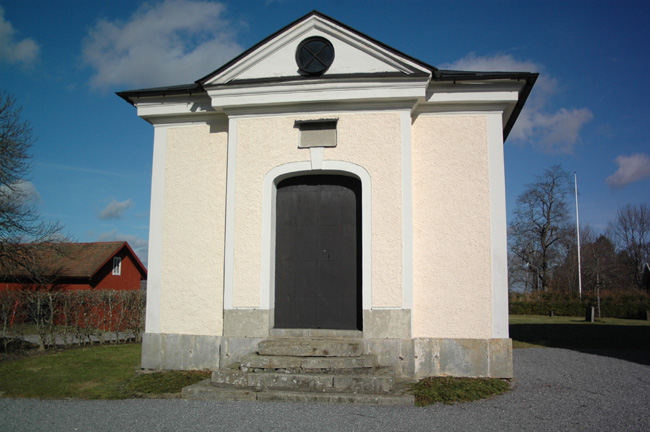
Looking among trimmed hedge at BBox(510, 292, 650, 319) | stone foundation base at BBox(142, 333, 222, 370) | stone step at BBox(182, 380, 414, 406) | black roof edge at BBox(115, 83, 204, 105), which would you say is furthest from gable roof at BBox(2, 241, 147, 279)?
trimmed hedge at BBox(510, 292, 650, 319)

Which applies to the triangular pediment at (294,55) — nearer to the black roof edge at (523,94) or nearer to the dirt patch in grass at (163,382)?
the black roof edge at (523,94)

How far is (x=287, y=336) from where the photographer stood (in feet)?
25.0

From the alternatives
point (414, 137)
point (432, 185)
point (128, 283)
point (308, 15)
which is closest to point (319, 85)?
point (308, 15)

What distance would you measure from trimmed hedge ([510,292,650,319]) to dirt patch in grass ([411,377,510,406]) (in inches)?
1188

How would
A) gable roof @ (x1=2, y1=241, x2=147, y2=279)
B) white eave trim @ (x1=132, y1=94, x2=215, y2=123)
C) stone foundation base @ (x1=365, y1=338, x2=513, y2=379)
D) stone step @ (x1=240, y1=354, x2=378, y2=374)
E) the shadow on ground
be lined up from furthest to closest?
gable roof @ (x1=2, y1=241, x2=147, y2=279) → the shadow on ground → white eave trim @ (x1=132, y1=94, x2=215, y2=123) → stone foundation base @ (x1=365, y1=338, x2=513, y2=379) → stone step @ (x1=240, y1=354, x2=378, y2=374)

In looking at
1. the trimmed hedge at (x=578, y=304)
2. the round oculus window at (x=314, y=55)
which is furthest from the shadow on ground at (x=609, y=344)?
the trimmed hedge at (x=578, y=304)

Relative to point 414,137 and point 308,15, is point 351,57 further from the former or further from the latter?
point 414,137

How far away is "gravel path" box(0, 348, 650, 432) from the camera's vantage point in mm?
5027

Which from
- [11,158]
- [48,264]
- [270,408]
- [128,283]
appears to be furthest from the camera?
[128,283]

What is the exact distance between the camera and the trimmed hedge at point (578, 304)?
31.1m

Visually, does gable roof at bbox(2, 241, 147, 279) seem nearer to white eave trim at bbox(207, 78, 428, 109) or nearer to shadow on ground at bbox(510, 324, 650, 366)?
white eave trim at bbox(207, 78, 428, 109)

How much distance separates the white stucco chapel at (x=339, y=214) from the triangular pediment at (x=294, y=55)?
0.02 meters

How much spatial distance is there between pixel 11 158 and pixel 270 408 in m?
13.8

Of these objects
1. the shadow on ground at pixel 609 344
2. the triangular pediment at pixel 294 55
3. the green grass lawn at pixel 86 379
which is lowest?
the shadow on ground at pixel 609 344
